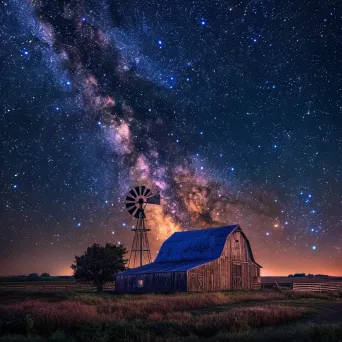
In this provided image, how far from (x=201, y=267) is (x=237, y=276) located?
558 centimetres

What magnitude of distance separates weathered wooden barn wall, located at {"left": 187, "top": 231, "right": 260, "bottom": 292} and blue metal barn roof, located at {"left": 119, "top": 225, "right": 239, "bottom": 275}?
0.71m

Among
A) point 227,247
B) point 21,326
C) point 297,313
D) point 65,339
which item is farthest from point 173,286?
point 65,339

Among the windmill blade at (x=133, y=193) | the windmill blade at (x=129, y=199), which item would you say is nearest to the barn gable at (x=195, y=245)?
the windmill blade at (x=129, y=199)

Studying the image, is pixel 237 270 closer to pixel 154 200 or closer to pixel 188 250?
pixel 188 250

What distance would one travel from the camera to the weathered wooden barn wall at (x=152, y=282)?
41000mm

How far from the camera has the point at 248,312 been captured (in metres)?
20.4

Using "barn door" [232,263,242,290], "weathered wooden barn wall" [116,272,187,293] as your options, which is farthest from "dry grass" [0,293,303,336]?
"barn door" [232,263,242,290]

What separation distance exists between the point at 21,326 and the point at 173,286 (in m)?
24.0

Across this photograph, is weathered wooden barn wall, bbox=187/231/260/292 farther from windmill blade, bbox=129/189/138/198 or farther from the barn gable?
windmill blade, bbox=129/189/138/198

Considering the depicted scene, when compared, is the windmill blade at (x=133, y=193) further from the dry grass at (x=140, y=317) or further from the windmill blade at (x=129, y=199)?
Answer: the dry grass at (x=140, y=317)

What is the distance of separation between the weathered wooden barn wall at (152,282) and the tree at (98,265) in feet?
4.77

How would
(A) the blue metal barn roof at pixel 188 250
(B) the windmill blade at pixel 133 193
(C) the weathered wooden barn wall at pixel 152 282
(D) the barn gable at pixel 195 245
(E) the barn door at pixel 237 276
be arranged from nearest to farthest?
(C) the weathered wooden barn wall at pixel 152 282 → (A) the blue metal barn roof at pixel 188 250 → (E) the barn door at pixel 237 276 → (D) the barn gable at pixel 195 245 → (B) the windmill blade at pixel 133 193

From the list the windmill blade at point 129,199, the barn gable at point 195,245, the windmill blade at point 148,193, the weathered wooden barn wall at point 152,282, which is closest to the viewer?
the weathered wooden barn wall at point 152,282

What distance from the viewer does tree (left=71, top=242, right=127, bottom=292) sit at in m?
47.7
